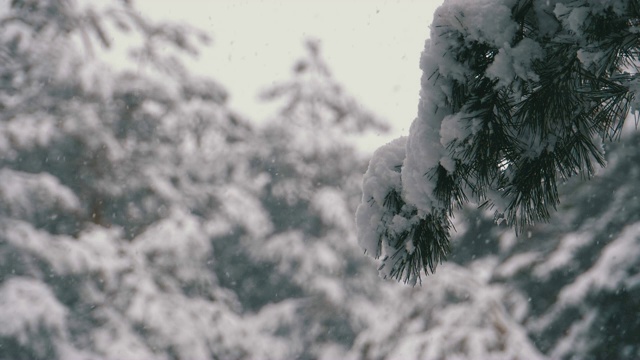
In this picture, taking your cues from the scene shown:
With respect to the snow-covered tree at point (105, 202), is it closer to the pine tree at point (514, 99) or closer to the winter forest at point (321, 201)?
the winter forest at point (321, 201)

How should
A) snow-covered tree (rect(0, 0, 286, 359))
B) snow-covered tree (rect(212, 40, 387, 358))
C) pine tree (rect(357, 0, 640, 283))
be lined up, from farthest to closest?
snow-covered tree (rect(212, 40, 387, 358))
snow-covered tree (rect(0, 0, 286, 359))
pine tree (rect(357, 0, 640, 283))

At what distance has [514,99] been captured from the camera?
0.89m

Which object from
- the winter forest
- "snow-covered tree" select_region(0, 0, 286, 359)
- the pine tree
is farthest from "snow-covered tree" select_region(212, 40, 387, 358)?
the pine tree

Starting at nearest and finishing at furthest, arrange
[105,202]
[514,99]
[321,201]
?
1. [514,99]
2. [105,202]
3. [321,201]

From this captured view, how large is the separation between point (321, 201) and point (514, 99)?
20.3ft

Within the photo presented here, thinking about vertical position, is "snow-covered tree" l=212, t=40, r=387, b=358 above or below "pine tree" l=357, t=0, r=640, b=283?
above

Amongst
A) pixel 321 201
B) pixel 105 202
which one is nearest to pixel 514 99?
pixel 105 202

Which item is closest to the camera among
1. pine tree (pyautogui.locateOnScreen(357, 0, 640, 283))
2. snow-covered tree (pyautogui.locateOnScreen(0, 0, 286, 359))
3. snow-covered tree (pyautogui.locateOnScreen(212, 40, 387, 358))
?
pine tree (pyautogui.locateOnScreen(357, 0, 640, 283))

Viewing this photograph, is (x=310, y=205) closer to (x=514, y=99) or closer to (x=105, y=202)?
(x=105, y=202)

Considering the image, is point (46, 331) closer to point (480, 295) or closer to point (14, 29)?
point (14, 29)

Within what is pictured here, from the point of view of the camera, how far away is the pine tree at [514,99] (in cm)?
83

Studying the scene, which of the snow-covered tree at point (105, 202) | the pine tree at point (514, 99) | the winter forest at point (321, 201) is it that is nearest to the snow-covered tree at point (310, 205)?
the winter forest at point (321, 201)

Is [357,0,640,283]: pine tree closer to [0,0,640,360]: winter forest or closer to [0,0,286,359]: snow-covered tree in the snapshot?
[0,0,640,360]: winter forest

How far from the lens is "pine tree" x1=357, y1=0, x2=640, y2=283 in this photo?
0.83 metres
